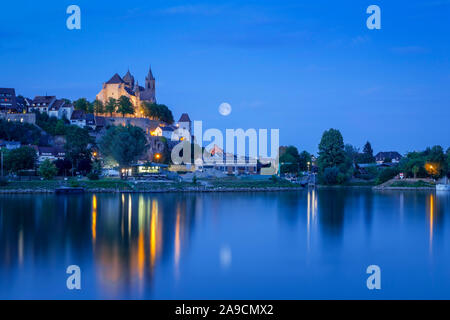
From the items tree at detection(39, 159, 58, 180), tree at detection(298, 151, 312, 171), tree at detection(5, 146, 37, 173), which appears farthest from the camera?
tree at detection(298, 151, 312, 171)

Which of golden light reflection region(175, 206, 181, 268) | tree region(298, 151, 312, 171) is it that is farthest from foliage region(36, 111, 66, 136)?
golden light reflection region(175, 206, 181, 268)

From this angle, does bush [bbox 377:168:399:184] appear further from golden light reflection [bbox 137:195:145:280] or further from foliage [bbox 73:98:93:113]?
foliage [bbox 73:98:93:113]

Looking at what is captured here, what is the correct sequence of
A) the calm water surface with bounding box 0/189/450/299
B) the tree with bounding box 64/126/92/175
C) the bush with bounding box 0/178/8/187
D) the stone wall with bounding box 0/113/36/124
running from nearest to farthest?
the calm water surface with bounding box 0/189/450/299 < the bush with bounding box 0/178/8/187 < the tree with bounding box 64/126/92/175 < the stone wall with bounding box 0/113/36/124

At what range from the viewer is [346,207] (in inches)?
1124

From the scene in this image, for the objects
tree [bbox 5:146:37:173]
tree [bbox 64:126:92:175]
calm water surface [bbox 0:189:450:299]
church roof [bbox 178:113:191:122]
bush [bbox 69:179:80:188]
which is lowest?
calm water surface [bbox 0:189:450:299]

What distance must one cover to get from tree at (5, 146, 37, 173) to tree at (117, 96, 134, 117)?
2670cm

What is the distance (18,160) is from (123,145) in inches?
354

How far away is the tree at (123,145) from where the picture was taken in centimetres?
4331

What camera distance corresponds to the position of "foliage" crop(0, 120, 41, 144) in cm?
5084

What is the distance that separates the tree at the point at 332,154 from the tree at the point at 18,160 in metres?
30.3

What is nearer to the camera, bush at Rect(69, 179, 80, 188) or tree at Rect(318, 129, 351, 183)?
bush at Rect(69, 179, 80, 188)

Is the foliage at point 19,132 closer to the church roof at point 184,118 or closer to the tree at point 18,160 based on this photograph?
the tree at point 18,160

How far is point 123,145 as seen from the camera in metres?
43.3
